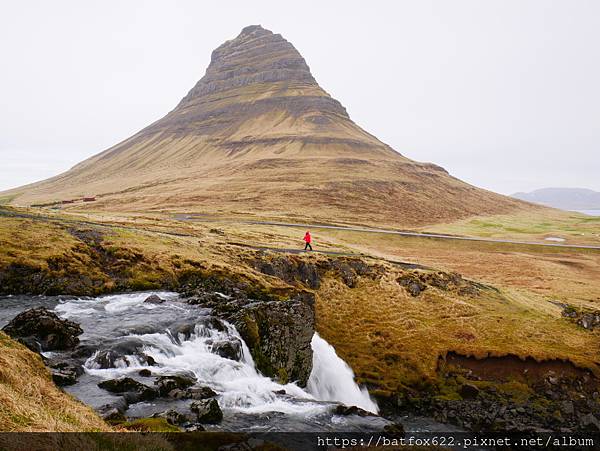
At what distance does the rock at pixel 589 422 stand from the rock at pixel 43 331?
36.4m

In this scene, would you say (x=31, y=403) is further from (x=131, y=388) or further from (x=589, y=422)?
(x=589, y=422)

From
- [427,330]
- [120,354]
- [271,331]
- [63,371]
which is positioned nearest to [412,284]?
[427,330]

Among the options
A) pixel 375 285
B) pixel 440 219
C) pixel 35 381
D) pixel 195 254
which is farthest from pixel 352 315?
pixel 440 219

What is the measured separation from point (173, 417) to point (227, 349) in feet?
28.6

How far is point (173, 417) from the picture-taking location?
1677cm

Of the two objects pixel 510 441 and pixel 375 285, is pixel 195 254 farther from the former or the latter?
pixel 510 441

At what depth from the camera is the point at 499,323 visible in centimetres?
4356

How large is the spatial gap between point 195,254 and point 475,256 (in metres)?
62.5

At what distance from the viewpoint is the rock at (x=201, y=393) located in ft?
64.6

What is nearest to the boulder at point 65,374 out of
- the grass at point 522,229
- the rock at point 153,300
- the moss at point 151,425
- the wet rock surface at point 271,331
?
the moss at point 151,425

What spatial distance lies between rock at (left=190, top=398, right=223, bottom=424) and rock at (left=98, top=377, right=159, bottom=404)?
7.53 ft

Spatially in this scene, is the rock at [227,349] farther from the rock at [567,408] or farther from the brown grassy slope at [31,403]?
the rock at [567,408]

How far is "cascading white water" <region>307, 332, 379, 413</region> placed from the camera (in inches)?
1257

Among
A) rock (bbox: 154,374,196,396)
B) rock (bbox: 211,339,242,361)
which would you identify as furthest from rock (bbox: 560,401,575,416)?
rock (bbox: 154,374,196,396)
